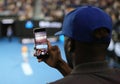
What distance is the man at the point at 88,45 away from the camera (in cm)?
170

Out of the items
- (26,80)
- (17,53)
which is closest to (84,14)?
(26,80)

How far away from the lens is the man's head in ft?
5.58

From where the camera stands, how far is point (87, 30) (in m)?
1.70

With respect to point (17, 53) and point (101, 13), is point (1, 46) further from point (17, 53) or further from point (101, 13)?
point (101, 13)

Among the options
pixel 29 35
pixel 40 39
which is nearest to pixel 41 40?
pixel 40 39

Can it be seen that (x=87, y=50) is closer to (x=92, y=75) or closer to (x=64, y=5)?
(x=92, y=75)

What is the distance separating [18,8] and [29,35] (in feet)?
7.87

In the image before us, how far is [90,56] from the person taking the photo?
1746 millimetres

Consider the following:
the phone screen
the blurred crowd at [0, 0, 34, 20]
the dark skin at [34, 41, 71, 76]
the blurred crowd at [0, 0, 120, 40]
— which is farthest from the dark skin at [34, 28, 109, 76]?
the blurred crowd at [0, 0, 34, 20]

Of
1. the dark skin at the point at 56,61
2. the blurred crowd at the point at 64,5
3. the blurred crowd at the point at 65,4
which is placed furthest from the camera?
the blurred crowd at the point at 65,4

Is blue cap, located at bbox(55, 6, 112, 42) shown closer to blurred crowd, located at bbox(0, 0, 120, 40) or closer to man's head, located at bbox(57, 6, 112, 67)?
man's head, located at bbox(57, 6, 112, 67)

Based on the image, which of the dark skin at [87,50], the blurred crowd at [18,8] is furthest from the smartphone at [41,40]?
the blurred crowd at [18,8]

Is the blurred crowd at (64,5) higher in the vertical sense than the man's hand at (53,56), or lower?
lower

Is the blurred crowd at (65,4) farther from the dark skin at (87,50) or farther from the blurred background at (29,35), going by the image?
the dark skin at (87,50)
